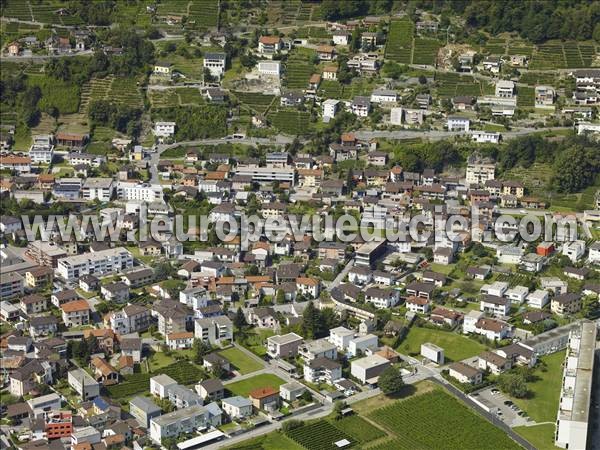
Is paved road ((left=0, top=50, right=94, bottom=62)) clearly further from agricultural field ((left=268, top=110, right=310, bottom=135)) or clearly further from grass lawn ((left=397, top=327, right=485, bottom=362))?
grass lawn ((left=397, top=327, right=485, bottom=362))

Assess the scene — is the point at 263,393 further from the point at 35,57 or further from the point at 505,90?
the point at 35,57

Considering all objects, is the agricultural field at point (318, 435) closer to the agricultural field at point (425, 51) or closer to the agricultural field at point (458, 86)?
the agricultural field at point (458, 86)

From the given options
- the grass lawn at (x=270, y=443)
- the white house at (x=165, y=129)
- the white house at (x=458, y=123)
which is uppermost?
the white house at (x=458, y=123)

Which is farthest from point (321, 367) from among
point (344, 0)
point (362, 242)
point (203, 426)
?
point (344, 0)

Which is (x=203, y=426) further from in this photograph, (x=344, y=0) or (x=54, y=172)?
(x=344, y=0)

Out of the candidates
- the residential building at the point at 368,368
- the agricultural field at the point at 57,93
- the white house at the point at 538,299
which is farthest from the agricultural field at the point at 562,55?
the residential building at the point at 368,368

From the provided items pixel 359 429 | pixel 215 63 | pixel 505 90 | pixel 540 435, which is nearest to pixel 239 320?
pixel 359 429

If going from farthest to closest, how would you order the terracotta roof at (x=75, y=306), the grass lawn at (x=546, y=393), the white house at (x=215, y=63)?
the white house at (x=215, y=63) → the terracotta roof at (x=75, y=306) → the grass lawn at (x=546, y=393)
